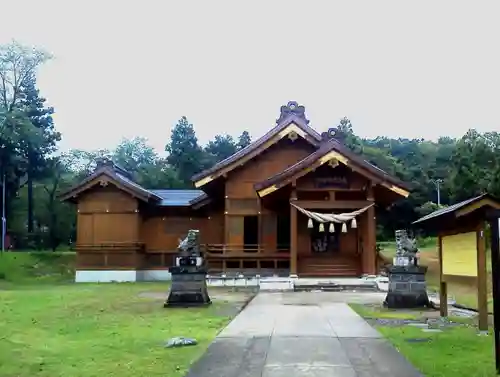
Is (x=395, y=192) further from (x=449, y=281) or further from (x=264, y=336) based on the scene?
(x=264, y=336)

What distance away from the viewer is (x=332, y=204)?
70.9 feet

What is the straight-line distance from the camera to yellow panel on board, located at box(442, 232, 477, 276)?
9.14 meters

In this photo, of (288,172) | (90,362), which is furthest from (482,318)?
(288,172)

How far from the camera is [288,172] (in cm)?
2103

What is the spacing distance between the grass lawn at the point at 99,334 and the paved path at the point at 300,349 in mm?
377

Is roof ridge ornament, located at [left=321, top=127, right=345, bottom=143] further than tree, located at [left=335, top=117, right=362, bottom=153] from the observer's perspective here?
No

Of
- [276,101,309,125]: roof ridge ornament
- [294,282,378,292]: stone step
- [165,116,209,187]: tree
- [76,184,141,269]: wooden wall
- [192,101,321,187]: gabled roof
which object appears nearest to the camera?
[294,282,378,292]: stone step

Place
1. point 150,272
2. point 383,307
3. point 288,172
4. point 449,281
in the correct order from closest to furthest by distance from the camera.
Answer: point 449,281 < point 383,307 < point 288,172 < point 150,272

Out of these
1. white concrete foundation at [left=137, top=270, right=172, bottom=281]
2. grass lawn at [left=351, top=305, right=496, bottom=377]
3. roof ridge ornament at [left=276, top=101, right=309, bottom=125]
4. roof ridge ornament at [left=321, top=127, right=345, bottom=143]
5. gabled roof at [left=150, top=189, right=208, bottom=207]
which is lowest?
white concrete foundation at [left=137, top=270, right=172, bottom=281]

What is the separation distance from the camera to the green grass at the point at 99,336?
672 cm

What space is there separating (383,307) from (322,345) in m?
5.76

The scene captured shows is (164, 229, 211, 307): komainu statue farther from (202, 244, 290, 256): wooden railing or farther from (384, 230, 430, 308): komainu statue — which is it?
(202, 244, 290, 256): wooden railing

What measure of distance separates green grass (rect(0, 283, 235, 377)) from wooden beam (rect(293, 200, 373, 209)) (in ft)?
27.2

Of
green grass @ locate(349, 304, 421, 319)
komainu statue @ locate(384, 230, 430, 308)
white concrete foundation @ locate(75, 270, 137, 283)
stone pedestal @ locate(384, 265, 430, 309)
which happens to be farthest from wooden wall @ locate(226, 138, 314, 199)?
stone pedestal @ locate(384, 265, 430, 309)
